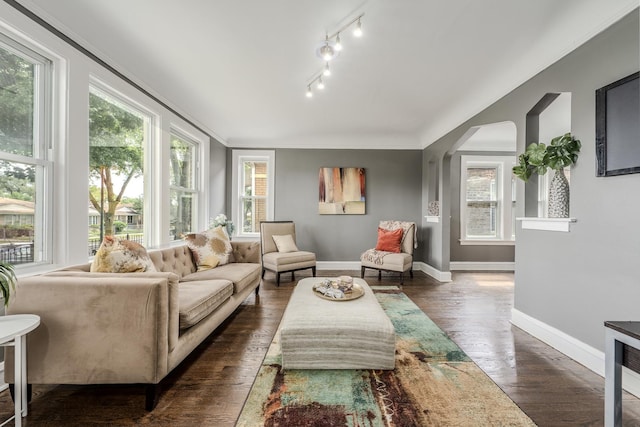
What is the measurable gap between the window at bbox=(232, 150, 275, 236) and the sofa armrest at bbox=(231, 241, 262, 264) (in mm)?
1668

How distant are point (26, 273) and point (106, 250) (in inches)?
19.0

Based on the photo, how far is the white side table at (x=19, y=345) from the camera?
1262 millimetres

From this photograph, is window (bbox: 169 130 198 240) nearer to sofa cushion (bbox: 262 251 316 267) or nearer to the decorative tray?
sofa cushion (bbox: 262 251 316 267)

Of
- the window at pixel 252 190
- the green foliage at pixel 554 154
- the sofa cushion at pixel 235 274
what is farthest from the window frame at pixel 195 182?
the green foliage at pixel 554 154

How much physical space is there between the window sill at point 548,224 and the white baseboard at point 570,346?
809 mm

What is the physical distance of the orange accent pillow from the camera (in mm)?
4480

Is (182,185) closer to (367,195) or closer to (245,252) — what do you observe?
(245,252)

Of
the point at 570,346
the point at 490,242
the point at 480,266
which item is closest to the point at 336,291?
the point at 570,346

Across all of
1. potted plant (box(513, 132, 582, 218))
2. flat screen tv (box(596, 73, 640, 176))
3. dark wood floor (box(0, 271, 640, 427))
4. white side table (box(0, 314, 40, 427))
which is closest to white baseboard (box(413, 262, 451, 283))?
dark wood floor (box(0, 271, 640, 427))

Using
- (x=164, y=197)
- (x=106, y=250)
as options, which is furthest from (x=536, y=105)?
(x=164, y=197)

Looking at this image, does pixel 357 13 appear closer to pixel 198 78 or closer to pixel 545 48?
pixel 545 48

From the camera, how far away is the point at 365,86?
10.1ft

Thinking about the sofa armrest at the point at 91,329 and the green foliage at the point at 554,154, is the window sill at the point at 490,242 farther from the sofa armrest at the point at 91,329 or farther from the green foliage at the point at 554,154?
the sofa armrest at the point at 91,329

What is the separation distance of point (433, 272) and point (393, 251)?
816 millimetres
